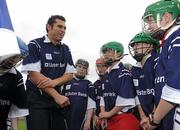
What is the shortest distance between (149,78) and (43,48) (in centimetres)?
157

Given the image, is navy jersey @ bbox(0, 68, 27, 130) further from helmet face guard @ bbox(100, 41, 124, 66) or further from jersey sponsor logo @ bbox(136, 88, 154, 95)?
helmet face guard @ bbox(100, 41, 124, 66)

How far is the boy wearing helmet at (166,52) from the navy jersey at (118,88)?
1.54 m

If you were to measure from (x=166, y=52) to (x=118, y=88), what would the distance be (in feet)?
7.85

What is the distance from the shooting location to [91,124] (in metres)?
8.16

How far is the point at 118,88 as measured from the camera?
229 inches

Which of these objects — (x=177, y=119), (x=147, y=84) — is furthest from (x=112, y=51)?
(x=177, y=119)

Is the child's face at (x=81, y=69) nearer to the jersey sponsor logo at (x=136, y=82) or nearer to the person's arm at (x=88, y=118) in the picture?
the person's arm at (x=88, y=118)

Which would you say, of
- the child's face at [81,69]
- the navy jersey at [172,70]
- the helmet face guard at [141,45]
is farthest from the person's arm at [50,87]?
the child's face at [81,69]

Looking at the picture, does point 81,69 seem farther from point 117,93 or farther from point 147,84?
point 147,84

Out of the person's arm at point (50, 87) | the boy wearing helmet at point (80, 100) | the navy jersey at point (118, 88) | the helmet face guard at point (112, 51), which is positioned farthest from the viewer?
the boy wearing helmet at point (80, 100)

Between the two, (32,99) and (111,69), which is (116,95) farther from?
(32,99)

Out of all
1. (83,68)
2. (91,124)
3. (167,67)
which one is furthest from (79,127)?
(167,67)

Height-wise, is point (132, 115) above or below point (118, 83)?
below

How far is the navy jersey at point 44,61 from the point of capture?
210 inches
